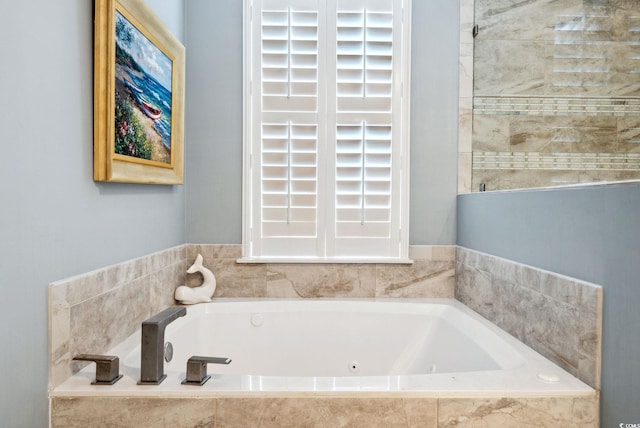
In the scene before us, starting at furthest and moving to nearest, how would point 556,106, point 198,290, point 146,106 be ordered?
point 198,290 < point 556,106 < point 146,106

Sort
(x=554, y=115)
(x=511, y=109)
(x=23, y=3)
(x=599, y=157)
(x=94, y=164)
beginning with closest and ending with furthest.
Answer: (x=23, y=3) → (x=94, y=164) → (x=599, y=157) → (x=554, y=115) → (x=511, y=109)

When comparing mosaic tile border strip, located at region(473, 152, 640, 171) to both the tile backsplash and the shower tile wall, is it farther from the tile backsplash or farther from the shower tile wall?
the tile backsplash

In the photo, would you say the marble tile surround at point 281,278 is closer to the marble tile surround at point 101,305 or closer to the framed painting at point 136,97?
the marble tile surround at point 101,305

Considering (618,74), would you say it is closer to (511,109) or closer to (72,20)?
(511,109)

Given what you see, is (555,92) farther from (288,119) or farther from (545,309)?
(288,119)

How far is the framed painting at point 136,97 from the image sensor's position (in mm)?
1481

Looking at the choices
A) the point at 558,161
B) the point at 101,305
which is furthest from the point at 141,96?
the point at 558,161

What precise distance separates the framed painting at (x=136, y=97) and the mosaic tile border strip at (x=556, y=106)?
1.67 metres

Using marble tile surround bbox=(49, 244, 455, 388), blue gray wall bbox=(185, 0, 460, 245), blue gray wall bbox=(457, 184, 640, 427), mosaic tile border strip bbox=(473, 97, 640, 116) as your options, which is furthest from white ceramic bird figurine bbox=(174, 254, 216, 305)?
mosaic tile border strip bbox=(473, 97, 640, 116)

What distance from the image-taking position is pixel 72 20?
1.36 metres

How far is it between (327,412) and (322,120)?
1.64 meters

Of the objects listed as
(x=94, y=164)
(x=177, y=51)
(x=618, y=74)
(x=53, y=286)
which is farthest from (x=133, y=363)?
(x=618, y=74)

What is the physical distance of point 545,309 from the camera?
156 centimetres

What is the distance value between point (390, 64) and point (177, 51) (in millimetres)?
1157
